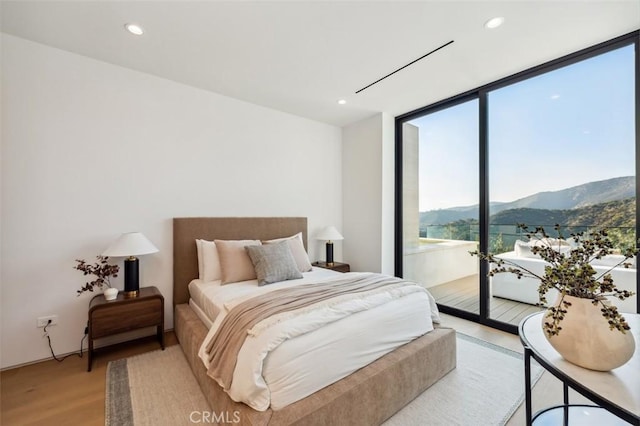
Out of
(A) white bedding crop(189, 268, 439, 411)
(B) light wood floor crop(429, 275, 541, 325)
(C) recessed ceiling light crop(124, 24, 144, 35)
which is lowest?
(B) light wood floor crop(429, 275, 541, 325)

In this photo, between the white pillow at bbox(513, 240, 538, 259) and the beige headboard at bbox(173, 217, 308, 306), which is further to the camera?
the beige headboard at bbox(173, 217, 308, 306)

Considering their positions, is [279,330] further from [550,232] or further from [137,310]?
[550,232]

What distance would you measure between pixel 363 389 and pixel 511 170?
2.81m

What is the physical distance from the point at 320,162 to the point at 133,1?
9.41 ft

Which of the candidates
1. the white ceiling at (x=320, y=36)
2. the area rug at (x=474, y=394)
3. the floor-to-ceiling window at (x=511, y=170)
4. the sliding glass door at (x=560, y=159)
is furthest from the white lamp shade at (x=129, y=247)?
the sliding glass door at (x=560, y=159)

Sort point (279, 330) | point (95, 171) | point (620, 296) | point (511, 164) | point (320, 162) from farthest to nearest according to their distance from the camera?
point (320, 162), point (511, 164), point (95, 171), point (279, 330), point (620, 296)

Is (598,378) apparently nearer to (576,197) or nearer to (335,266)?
(576,197)

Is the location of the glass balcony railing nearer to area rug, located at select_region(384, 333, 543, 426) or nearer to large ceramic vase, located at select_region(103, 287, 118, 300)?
area rug, located at select_region(384, 333, 543, 426)

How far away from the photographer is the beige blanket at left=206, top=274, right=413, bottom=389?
1536 mm

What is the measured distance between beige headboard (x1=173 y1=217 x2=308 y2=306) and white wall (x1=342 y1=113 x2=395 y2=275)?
53.8 inches

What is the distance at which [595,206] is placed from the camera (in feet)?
8.01

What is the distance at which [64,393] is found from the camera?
1960 millimetres

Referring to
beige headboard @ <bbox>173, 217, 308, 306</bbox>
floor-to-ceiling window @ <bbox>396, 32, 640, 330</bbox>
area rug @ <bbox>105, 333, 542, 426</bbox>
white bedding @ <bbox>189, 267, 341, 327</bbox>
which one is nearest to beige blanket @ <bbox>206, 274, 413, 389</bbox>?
white bedding @ <bbox>189, 267, 341, 327</bbox>

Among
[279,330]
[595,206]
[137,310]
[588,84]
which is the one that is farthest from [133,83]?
[595,206]
